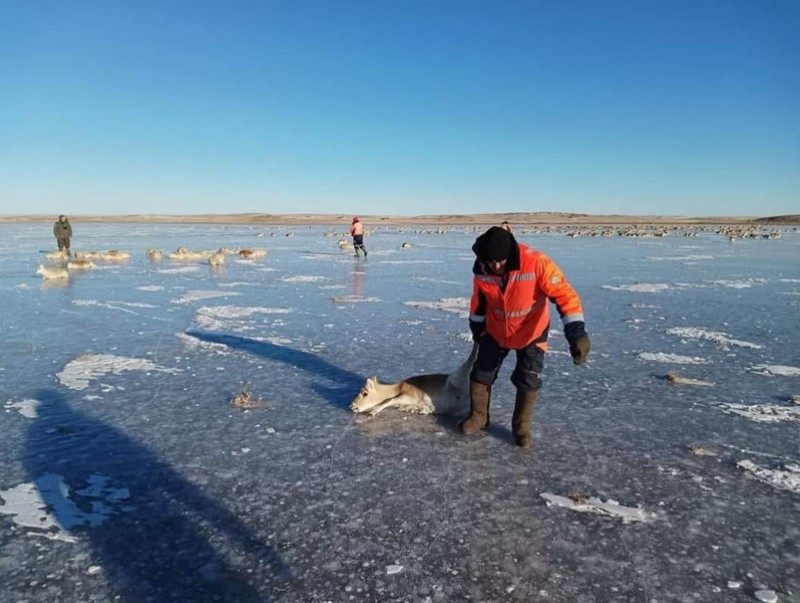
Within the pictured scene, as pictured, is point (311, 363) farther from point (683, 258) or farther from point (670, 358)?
point (683, 258)

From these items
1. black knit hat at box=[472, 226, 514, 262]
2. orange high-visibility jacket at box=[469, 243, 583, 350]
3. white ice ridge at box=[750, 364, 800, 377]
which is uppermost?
black knit hat at box=[472, 226, 514, 262]

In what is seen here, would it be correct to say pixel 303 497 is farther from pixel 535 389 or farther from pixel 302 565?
pixel 535 389

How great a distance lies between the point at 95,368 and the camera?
622 centimetres

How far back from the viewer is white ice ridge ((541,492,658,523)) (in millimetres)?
3289

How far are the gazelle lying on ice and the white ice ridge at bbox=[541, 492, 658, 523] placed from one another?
5.04 ft

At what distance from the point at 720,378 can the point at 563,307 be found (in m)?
2.92

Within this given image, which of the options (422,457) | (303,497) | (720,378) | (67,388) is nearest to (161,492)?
(303,497)

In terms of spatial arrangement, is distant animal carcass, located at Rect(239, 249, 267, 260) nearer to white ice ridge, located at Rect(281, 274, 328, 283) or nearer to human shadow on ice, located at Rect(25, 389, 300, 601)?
white ice ridge, located at Rect(281, 274, 328, 283)

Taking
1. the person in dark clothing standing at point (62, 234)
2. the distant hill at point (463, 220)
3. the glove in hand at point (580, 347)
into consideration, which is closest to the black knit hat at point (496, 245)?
the glove in hand at point (580, 347)

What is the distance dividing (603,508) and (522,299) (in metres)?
1.53

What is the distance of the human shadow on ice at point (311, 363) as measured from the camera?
558 centimetres

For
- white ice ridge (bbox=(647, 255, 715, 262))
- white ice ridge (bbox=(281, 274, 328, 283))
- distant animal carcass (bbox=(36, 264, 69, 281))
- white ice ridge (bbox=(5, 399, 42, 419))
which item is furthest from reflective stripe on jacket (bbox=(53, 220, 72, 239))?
white ice ridge (bbox=(647, 255, 715, 262))

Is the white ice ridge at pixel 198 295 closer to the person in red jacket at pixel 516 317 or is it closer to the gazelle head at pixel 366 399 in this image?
the gazelle head at pixel 366 399

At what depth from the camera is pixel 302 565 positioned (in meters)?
2.80
